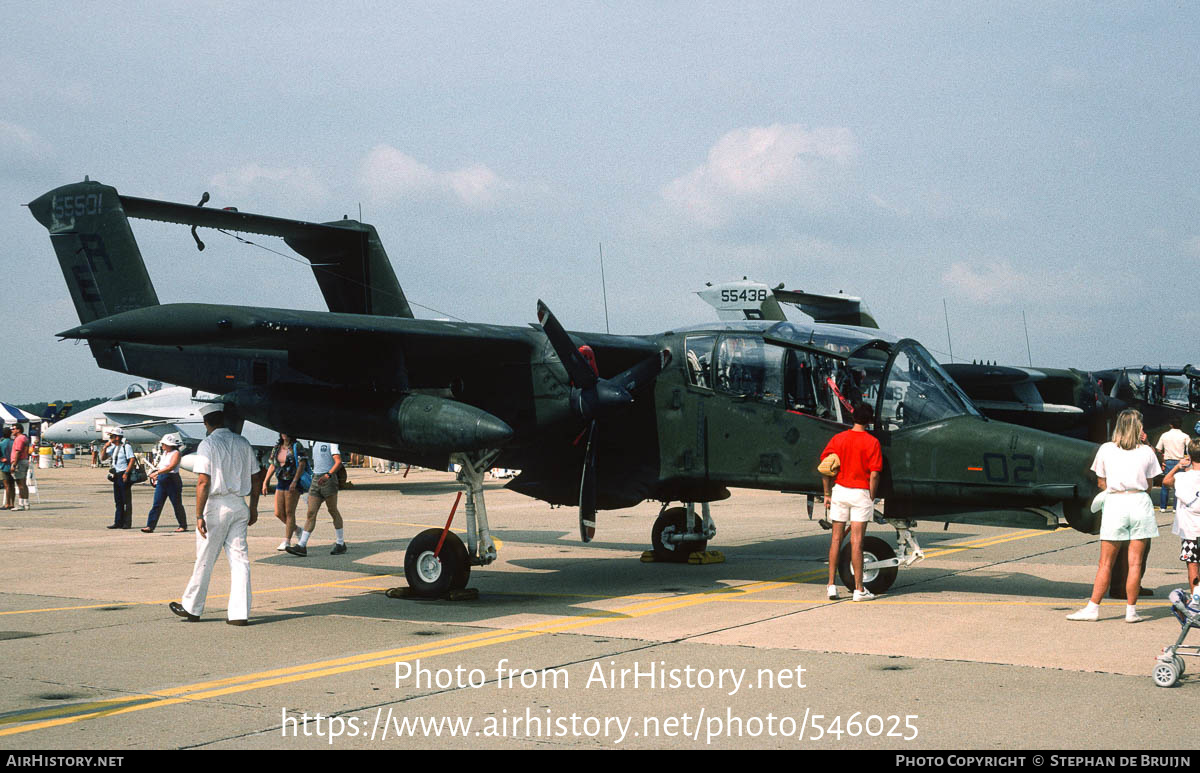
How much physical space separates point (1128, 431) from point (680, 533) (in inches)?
282

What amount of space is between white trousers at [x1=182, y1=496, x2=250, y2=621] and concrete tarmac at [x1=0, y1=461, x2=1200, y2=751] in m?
0.26

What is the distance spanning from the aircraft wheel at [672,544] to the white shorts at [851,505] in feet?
14.1

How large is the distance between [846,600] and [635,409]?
330 centimetres

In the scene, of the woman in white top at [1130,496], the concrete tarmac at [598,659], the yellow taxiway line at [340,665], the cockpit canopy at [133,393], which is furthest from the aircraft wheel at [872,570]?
the cockpit canopy at [133,393]

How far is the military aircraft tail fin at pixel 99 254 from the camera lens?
1402cm

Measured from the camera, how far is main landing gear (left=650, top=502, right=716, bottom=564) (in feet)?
48.0

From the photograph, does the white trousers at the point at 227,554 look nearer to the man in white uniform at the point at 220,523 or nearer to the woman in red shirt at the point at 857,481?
the man in white uniform at the point at 220,523

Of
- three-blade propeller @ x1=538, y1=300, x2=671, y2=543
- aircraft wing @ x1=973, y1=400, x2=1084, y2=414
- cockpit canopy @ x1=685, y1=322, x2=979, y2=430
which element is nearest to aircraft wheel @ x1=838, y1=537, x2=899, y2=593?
cockpit canopy @ x1=685, y1=322, x2=979, y2=430

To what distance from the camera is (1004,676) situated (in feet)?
23.5

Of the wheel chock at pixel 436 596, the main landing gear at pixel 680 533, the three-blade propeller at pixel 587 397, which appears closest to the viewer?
the three-blade propeller at pixel 587 397

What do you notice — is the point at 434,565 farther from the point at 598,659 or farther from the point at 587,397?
the point at 598,659
